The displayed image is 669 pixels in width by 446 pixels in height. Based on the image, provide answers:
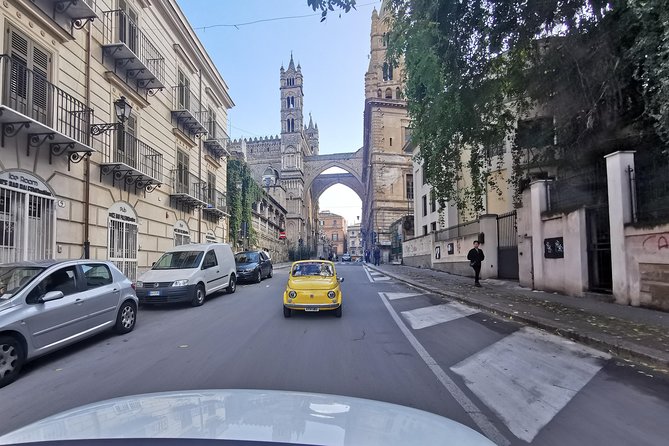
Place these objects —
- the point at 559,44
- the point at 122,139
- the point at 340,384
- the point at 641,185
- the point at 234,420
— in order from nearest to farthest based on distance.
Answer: the point at 234,420
the point at 340,384
the point at 641,185
the point at 559,44
the point at 122,139

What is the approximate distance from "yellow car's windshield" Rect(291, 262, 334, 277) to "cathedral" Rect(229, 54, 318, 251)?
2728 inches

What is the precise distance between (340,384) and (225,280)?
11435 millimetres

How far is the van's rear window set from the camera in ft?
44.4

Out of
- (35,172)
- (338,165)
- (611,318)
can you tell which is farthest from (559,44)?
(338,165)

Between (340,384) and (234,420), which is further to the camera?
(340,384)

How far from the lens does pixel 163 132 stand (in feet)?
61.8

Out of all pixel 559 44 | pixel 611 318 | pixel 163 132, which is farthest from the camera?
pixel 163 132

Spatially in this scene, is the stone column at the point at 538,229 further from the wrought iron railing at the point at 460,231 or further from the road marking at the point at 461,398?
the road marking at the point at 461,398

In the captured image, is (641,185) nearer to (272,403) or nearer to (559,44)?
(559,44)

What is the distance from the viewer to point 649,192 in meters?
9.80

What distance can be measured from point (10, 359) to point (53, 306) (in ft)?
3.43

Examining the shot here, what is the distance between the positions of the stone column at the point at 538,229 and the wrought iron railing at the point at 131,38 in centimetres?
1463

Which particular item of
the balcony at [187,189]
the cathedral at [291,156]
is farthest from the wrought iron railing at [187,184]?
the cathedral at [291,156]

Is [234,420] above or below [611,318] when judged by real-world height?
above
